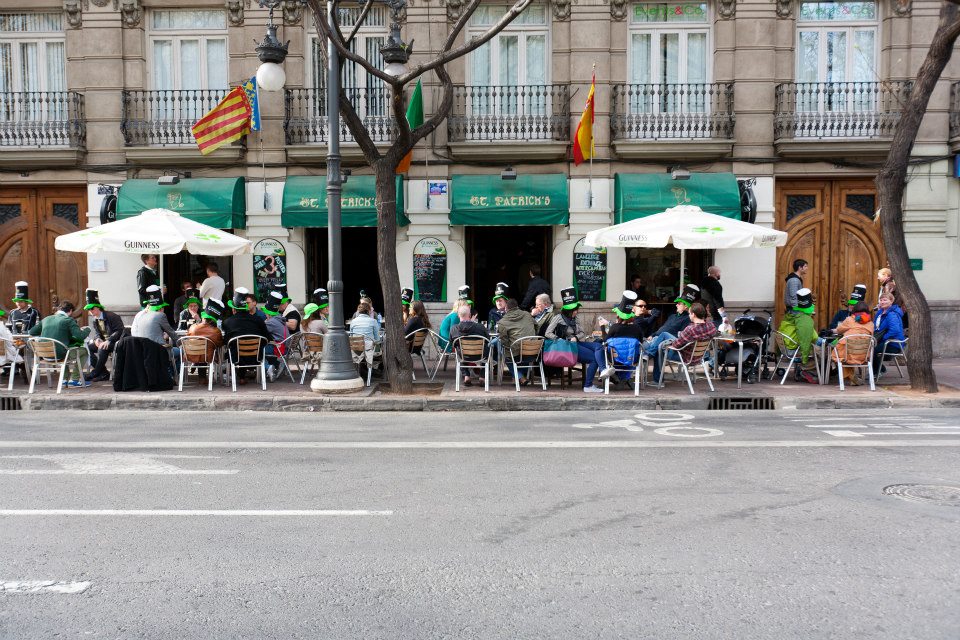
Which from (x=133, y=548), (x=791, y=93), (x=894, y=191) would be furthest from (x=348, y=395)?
(x=791, y=93)

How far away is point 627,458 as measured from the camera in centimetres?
746

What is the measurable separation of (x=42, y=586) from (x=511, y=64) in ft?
47.8

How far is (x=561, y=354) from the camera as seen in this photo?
11516 millimetres

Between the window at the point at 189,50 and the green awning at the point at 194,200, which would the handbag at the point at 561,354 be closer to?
the green awning at the point at 194,200

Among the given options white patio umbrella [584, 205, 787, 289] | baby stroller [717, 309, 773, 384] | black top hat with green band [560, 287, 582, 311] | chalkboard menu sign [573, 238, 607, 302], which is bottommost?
baby stroller [717, 309, 773, 384]

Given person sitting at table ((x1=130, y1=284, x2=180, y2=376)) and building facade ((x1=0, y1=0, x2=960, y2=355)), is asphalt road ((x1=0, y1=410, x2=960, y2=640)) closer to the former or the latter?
person sitting at table ((x1=130, y1=284, x2=180, y2=376))

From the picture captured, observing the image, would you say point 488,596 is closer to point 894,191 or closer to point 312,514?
point 312,514

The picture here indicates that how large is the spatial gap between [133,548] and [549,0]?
14480mm

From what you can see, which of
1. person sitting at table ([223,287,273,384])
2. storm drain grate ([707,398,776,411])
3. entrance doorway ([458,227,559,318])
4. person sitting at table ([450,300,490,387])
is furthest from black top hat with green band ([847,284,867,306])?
person sitting at table ([223,287,273,384])

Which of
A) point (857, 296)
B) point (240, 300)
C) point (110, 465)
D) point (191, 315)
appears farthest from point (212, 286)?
point (857, 296)

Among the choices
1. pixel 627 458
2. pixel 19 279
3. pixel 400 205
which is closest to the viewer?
pixel 627 458

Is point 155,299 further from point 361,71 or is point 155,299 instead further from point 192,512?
point 361,71

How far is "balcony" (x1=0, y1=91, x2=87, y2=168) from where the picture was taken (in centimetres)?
1645

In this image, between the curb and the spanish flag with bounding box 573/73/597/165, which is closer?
the curb
